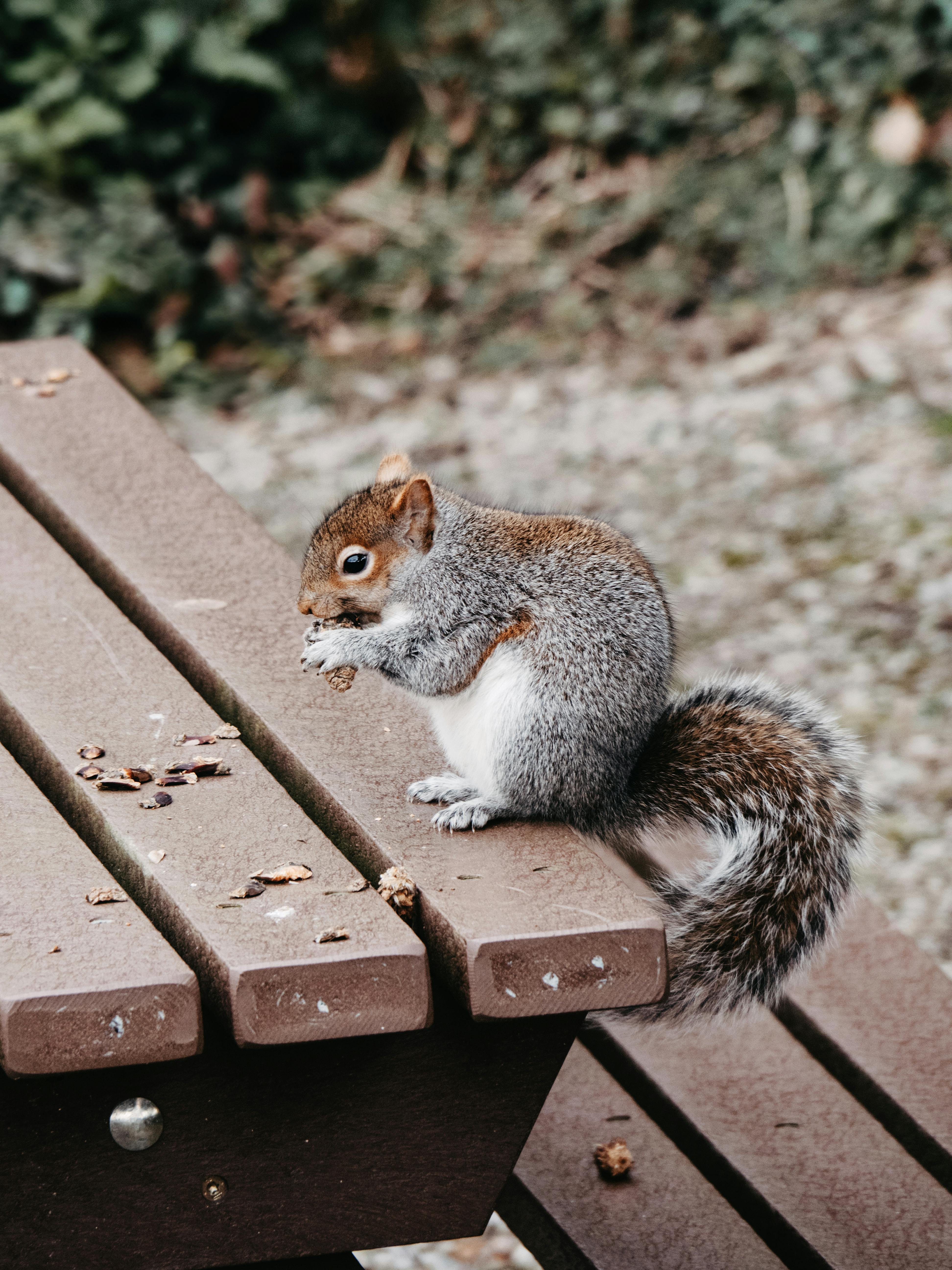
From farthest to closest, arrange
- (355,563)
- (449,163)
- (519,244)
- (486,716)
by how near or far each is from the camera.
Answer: (449,163), (519,244), (355,563), (486,716)

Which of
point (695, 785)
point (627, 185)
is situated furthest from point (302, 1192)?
point (627, 185)

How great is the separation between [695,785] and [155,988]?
2.25 ft

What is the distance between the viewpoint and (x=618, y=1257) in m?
1.52

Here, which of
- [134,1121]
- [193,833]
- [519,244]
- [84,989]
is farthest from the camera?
[519,244]

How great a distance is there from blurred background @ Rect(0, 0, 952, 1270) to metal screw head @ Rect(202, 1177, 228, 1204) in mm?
2496

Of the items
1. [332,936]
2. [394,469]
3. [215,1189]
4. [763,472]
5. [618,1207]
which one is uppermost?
[394,469]

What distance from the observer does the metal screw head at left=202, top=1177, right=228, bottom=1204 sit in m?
1.23

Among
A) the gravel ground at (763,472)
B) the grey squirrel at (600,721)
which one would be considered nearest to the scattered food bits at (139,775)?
the grey squirrel at (600,721)

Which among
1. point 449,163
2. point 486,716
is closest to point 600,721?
point 486,716

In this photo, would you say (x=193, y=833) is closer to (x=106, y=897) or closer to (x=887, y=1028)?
(x=106, y=897)

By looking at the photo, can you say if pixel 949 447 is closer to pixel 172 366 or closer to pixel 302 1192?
pixel 172 366

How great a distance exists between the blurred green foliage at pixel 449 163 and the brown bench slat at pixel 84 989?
3484mm

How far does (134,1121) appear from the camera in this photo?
1182 millimetres

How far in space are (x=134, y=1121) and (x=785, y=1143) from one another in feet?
2.45
